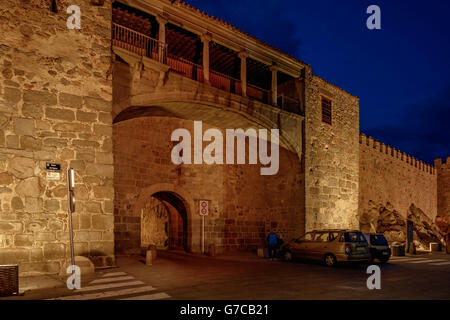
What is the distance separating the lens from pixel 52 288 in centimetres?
→ 689

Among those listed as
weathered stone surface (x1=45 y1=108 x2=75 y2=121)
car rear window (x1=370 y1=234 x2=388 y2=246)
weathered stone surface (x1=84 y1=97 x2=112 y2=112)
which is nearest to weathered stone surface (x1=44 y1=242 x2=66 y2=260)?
weathered stone surface (x1=45 y1=108 x2=75 y2=121)

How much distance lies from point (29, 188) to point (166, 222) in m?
9.70

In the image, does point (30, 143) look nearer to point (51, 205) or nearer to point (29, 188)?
point (29, 188)

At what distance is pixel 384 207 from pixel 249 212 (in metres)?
12.0

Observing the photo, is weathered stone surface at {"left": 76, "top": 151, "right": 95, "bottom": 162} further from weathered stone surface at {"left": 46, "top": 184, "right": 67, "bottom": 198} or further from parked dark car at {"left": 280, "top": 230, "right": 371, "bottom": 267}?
parked dark car at {"left": 280, "top": 230, "right": 371, "bottom": 267}

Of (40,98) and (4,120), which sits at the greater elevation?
(40,98)

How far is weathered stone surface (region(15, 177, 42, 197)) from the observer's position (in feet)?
28.0

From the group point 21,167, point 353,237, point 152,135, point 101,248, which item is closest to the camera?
point 21,167

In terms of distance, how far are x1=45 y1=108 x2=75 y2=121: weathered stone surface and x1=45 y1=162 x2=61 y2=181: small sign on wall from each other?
46.4 inches

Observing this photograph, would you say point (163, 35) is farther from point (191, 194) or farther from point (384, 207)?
point (384, 207)

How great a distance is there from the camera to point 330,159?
57.7 feet

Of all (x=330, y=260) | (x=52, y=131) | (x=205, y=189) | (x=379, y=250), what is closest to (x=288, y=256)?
(x=330, y=260)

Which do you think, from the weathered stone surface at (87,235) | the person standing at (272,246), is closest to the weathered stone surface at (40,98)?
the weathered stone surface at (87,235)
